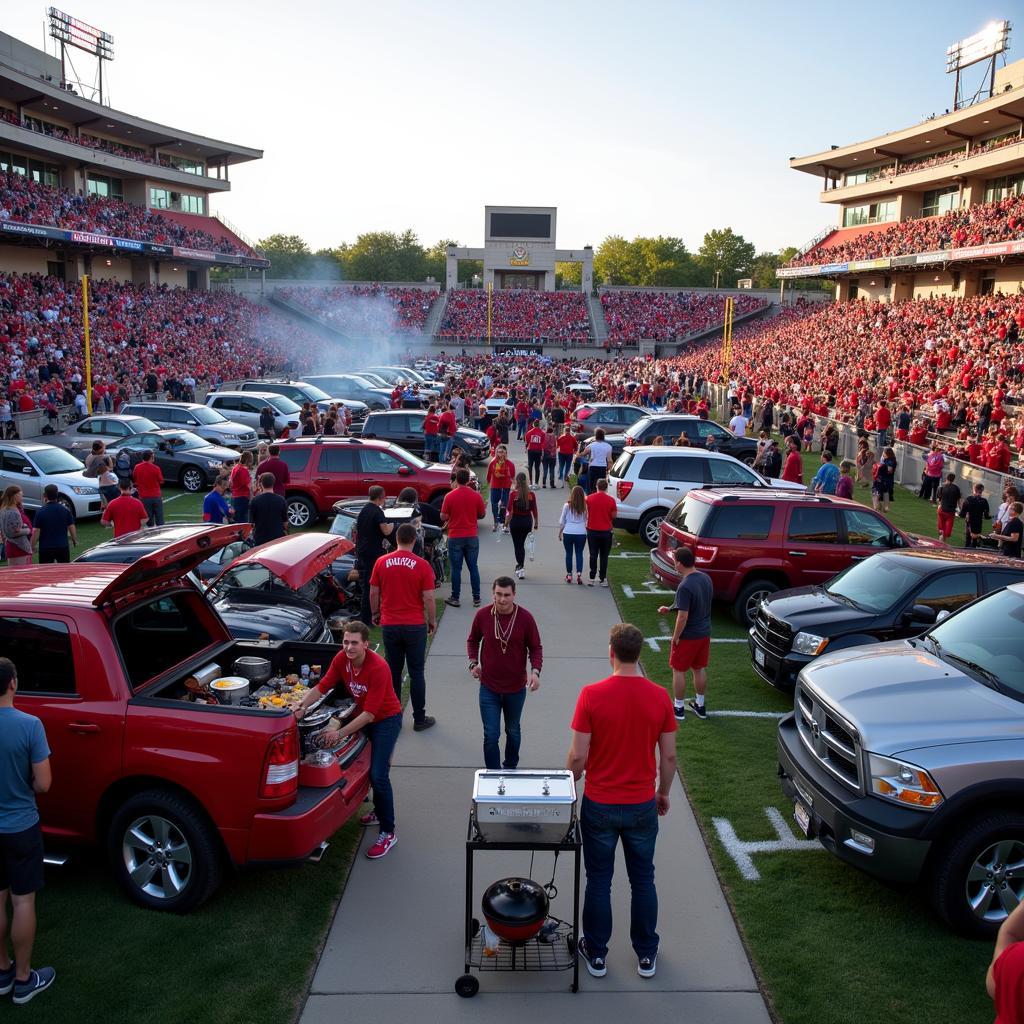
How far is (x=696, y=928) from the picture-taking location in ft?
17.6

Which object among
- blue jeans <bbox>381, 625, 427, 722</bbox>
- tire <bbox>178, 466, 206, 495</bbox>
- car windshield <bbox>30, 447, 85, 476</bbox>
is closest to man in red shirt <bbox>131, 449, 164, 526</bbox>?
car windshield <bbox>30, 447, 85, 476</bbox>

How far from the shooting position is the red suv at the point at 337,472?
16.4m

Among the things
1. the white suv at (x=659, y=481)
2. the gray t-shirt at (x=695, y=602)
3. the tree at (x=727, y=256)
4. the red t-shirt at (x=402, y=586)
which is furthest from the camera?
the tree at (x=727, y=256)

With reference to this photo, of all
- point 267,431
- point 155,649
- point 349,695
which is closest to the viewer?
point 155,649

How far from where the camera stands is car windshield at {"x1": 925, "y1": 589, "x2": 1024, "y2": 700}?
19.3 feet

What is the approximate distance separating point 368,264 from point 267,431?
9007 centimetres

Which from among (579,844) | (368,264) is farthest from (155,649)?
(368,264)

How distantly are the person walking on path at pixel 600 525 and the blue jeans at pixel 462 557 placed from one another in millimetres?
1838

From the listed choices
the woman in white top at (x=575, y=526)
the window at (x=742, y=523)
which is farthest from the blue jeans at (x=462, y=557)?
the window at (x=742, y=523)

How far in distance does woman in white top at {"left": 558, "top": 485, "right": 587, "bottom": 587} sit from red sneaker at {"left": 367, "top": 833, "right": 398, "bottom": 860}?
683 cm

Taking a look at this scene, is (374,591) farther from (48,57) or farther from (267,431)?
(48,57)

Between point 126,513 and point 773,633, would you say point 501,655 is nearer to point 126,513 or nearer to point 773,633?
point 773,633

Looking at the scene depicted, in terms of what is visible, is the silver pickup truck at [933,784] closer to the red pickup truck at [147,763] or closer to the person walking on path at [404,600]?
the red pickup truck at [147,763]

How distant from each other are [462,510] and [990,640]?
6365 mm
